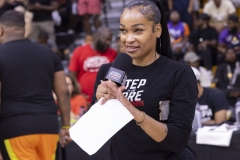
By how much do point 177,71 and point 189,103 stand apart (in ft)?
0.61

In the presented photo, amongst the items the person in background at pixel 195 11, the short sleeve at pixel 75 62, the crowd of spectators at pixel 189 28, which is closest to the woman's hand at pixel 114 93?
the short sleeve at pixel 75 62

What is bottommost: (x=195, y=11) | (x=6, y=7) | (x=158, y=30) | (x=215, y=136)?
(x=195, y=11)

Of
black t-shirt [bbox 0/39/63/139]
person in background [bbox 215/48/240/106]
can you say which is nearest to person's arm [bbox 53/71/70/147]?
Answer: black t-shirt [bbox 0/39/63/139]

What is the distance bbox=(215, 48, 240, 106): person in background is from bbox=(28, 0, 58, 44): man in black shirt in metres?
3.88

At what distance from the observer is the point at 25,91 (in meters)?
5.00

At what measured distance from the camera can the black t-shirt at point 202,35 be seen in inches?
504

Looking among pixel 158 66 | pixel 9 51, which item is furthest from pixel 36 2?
pixel 158 66

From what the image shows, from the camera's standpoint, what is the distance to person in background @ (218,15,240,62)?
11984 millimetres

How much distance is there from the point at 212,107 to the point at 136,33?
15.7 ft

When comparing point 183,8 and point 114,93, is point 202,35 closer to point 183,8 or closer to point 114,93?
point 183,8

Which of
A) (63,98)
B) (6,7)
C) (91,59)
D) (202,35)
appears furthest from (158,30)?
(202,35)

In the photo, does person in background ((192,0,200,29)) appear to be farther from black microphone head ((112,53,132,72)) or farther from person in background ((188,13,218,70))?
black microphone head ((112,53,132,72))

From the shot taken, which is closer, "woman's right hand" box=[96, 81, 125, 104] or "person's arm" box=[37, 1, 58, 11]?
"woman's right hand" box=[96, 81, 125, 104]

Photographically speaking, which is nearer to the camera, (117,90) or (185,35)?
(117,90)
